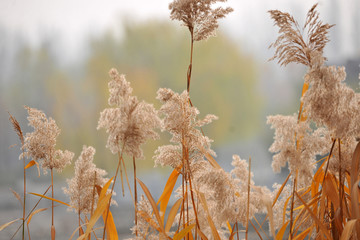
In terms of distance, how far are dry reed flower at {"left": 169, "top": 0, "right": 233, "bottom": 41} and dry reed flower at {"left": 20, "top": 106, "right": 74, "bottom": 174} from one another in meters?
0.58

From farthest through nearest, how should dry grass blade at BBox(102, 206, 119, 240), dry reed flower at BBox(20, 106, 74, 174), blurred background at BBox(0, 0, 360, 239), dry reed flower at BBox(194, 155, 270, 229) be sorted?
blurred background at BBox(0, 0, 360, 239)
dry reed flower at BBox(20, 106, 74, 174)
dry grass blade at BBox(102, 206, 119, 240)
dry reed flower at BBox(194, 155, 270, 229)

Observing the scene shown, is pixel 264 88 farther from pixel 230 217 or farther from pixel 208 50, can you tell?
pixel 230 217

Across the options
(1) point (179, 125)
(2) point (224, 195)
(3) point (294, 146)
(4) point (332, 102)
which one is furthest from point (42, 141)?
(4) point (332, 102)

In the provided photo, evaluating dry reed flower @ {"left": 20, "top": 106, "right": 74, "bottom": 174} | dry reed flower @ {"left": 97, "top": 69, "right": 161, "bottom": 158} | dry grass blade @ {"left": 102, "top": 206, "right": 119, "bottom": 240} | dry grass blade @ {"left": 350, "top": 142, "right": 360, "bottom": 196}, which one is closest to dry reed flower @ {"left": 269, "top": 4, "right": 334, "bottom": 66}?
dry grass blade @ {"left": 350, "top": 142, "right": 360, "bottom": 196}

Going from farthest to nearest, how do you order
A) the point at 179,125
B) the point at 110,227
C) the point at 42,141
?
the point at 42,141 → the point at 110,227 → the point at 179,125

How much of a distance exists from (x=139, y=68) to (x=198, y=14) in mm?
1392

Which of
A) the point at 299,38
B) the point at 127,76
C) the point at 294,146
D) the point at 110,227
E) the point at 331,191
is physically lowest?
the point at 110,227

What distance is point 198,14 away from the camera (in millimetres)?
1132

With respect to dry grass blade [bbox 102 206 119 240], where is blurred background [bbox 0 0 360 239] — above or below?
above

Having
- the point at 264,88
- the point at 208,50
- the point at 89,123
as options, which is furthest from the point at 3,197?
the point at 264,88

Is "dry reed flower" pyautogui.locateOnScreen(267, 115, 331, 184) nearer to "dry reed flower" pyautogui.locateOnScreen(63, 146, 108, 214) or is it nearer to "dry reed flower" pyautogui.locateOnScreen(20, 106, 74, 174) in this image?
"dry reed flower" pyautogui.locateOnScreen(63, 146, 108, 214)

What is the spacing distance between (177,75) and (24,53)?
1002 mm

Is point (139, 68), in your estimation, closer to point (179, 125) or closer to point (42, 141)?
point (42, 141)

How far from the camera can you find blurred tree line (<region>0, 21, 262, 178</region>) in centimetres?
247
